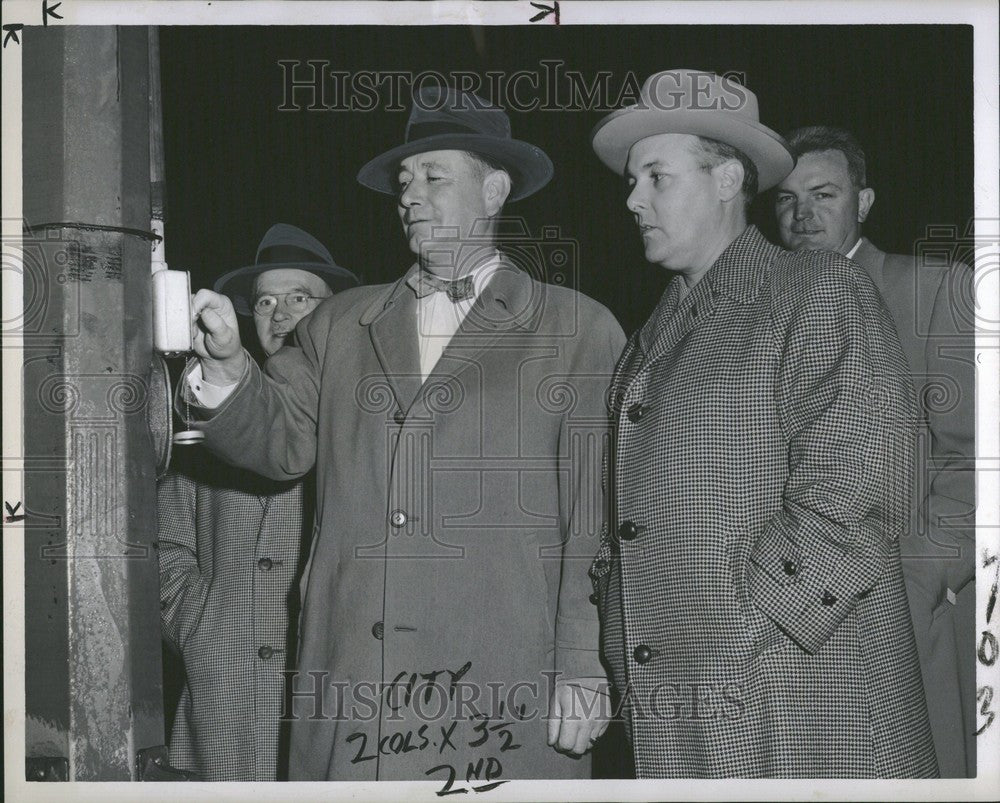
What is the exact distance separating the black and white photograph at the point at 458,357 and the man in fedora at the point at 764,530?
0.01 m

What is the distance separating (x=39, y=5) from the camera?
3.49 meters

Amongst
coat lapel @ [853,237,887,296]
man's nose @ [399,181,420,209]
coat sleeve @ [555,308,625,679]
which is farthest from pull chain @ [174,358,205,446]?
coat lapel @ [853,237,887,296]

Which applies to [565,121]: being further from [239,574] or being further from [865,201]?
[239,574]

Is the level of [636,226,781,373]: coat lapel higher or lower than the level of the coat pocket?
higher

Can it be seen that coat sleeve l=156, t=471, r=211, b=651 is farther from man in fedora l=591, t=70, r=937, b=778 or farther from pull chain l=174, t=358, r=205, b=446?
man in fedora l=591, t=70, r=937, b=778

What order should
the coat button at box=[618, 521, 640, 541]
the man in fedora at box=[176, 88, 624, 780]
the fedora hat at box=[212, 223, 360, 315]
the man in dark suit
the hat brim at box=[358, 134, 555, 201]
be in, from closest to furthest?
the coat button at box=[618, 521, 640, 541]
the man in fedora at box=[176, 88, 624, 780]
the man in dark suit
the hat brim at box=[358, 134, 555, 201]
the fedora hat at box=[212, 223, 360, 315]

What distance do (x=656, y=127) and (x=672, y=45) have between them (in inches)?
9.4

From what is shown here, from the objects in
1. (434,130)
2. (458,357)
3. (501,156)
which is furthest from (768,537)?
(434,130)

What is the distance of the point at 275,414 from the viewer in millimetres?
3396

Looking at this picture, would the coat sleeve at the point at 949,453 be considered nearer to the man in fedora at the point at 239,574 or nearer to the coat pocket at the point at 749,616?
the coat pocket at the point at 749,616

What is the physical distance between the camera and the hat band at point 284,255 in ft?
12.0

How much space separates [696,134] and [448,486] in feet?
3.66

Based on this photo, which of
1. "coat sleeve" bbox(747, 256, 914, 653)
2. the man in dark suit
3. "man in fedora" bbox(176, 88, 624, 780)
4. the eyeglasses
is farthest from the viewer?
the eyeglasses

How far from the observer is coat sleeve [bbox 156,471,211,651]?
3635 mm
